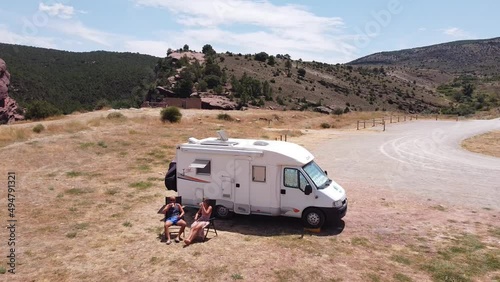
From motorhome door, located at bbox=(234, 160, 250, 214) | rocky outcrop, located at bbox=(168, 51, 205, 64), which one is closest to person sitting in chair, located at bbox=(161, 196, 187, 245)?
motorhome door, located at bbox=(234, 160, 250, 214)

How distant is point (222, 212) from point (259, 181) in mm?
1655

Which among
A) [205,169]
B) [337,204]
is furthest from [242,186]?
[337,204]

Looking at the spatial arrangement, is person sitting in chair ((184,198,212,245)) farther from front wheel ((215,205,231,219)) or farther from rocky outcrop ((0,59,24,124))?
rocky outcrop ((0,59,24,124))

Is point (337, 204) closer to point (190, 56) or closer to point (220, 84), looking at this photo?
point (220, 84)

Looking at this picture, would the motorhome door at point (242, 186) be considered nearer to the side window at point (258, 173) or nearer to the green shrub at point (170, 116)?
the side window at point (258, 173)

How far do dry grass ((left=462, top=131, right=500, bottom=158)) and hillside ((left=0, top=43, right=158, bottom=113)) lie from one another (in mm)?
55784

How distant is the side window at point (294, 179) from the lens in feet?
39.3

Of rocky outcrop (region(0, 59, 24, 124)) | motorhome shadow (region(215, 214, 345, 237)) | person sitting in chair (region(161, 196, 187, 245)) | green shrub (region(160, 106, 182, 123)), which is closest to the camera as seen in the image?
person sitting in chair (region(161, 196, 187, 245))

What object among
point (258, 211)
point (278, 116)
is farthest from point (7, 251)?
point (278, 116)

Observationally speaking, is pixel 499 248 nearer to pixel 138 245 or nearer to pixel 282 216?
pixel 282 216

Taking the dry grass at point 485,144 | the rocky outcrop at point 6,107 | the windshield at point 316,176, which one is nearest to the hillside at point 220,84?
the rocky outcrop at point 6,107

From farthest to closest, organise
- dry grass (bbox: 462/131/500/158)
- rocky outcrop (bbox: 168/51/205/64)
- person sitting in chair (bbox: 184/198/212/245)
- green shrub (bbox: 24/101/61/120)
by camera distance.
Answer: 1. rocky outcrop (bbox: 168/51/205/64)
2. green shrub (bbox: 24/101/61/120)
3. dry grass (bbox: 462/131/500/158)
4. person sitting in chair (bbox: 184/198/212/245)

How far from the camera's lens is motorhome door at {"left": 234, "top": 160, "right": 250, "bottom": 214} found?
40.4 feet

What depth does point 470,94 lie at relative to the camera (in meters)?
121
